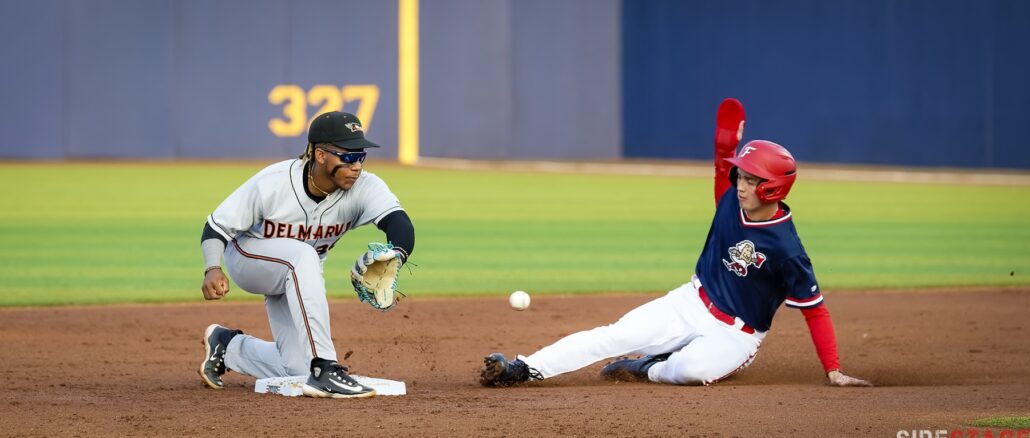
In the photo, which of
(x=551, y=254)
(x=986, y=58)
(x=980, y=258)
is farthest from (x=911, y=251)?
(x=986, y=58)

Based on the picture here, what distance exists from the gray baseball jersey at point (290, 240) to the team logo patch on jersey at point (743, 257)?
1393 mm

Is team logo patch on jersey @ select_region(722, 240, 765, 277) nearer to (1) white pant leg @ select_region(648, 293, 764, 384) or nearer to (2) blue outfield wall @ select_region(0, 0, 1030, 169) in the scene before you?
(1) white pant leg @ select_region(648, 293, 764, 384)

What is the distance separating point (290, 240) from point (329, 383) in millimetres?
594

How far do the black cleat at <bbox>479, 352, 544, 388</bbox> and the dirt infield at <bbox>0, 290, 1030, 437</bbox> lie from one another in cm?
7

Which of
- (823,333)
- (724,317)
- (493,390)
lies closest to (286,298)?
(493,390)

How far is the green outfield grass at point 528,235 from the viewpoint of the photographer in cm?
962

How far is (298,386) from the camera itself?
525cm

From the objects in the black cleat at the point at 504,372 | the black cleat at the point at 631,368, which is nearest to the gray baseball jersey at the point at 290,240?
the black cleat at the point at 504,372

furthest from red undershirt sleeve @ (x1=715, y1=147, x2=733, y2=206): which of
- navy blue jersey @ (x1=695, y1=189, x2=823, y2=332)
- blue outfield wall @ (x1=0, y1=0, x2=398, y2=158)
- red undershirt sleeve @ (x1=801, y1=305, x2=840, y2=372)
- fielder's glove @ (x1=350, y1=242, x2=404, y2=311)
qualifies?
blue outfield wall @ (x1=0, y1=0, x2=398, y2=158)

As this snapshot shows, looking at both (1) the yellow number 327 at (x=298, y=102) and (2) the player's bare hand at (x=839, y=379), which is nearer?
(2) the player's bare hand at (x=839, y=379)

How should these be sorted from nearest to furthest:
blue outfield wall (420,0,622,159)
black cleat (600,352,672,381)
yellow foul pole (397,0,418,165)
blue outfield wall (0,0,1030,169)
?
black cleat (600,352,672,381) → blue outfield wall (0,0,1030,169) → yellow foul pole (397,0,418,165) → blue outfield wall (420,0,622,159)

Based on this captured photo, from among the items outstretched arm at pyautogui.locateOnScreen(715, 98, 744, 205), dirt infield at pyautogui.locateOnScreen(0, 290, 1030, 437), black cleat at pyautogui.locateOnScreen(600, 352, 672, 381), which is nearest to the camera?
dirt infield at pyautogui.locateOnScreen(0, 290, 1030, 437)

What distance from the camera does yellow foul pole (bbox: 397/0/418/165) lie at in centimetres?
2617

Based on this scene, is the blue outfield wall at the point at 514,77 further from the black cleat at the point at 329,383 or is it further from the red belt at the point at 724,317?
the black cleat at the point at 329,383
